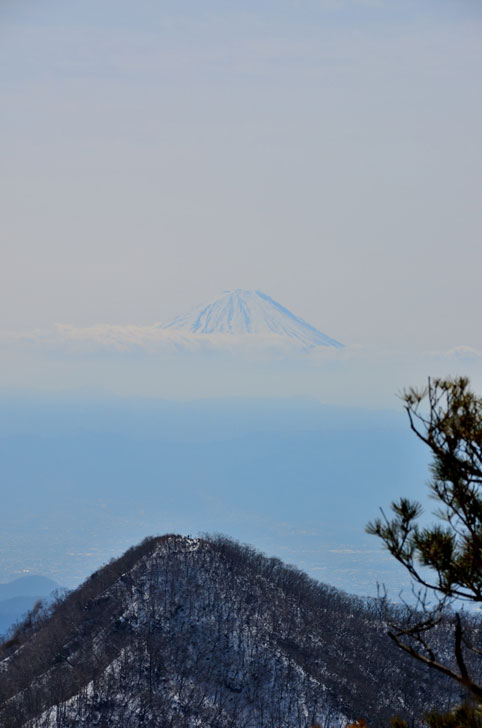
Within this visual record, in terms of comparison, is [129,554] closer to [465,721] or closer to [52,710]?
[52,710]

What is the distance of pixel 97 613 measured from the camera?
6919 cm

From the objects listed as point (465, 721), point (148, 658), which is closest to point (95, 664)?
point (148, 658)

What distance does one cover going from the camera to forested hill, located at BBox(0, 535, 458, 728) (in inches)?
2107

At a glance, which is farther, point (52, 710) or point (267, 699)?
point (267, 699)

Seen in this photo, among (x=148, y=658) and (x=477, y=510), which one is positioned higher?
(x=148, y=658)

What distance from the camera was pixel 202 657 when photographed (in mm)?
59625

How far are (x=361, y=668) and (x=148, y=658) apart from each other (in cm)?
2171

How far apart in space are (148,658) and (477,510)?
5140 cm

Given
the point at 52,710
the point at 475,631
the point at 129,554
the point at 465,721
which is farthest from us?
the point at 129,554

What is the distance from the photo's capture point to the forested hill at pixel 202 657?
176 feet

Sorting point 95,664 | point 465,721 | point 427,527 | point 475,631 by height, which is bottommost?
point 465,721

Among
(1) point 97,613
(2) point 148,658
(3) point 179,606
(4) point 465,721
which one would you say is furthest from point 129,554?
(4) point 465,721

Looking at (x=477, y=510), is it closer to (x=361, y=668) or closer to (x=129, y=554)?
(x=361, y=668)

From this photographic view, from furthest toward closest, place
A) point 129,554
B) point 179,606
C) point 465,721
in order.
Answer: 1. point 129,554
2. point 179,606
3. point 465,721
